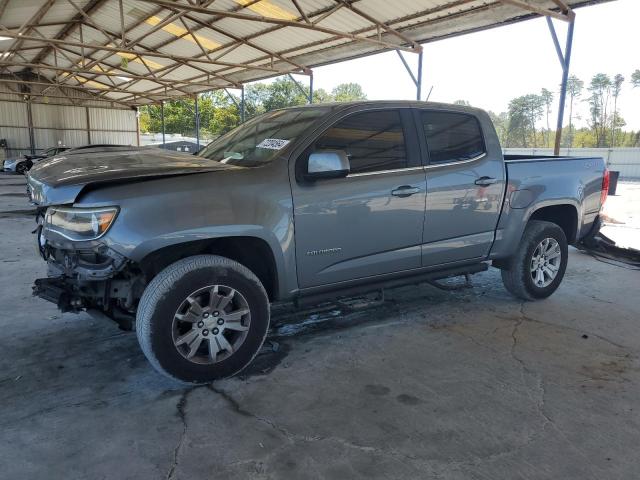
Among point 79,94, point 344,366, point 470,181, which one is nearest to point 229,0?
point 470,181

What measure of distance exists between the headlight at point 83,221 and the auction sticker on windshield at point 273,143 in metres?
1.24

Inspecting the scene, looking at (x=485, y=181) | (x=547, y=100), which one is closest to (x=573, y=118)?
(x=547, y=100)

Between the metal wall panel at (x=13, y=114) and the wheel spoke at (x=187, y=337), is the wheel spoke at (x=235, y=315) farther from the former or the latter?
the metal wall panel at (x=13, y=114)

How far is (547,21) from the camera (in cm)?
956

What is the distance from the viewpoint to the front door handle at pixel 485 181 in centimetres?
417

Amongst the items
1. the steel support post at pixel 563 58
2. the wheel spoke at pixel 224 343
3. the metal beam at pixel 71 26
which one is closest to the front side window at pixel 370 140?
the wheel spoke at pixel 224 343

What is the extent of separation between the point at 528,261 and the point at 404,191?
5.75 feet

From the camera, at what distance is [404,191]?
147 inches

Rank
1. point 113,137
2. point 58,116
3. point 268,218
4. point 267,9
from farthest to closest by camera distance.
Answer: point 113,137
point 58,116
point 267,9
point 268,218

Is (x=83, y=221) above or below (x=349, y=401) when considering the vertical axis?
above

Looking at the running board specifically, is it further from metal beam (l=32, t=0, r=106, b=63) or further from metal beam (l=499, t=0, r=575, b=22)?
metal beam (l=32, t=0, r=106, b=63)

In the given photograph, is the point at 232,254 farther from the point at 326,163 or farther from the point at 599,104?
the point at 599,104

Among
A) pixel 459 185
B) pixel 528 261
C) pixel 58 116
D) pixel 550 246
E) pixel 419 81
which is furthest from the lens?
pixel 58 116

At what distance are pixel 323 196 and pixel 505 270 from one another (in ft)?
7.95
